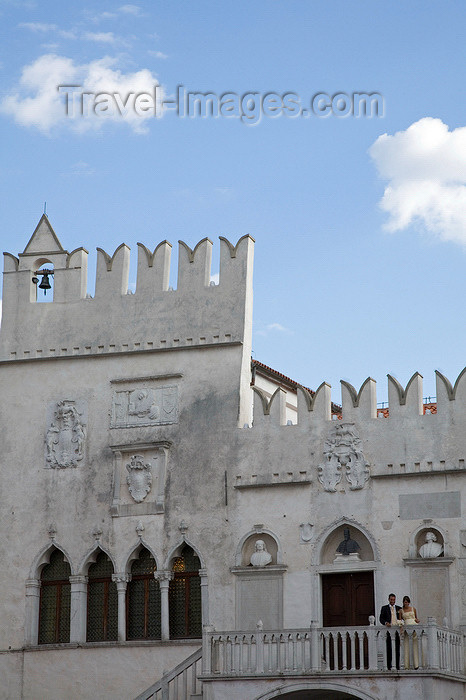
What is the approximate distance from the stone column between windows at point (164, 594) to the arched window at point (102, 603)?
1093mm

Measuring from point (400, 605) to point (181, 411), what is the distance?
19.8 ft

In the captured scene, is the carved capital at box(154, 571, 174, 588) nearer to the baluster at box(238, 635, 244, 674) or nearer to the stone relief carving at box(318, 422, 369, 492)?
the baluster at box(238, 635, 244, 674)

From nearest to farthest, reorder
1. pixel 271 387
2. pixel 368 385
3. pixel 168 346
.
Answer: pixel 368 385, pixel 168 346, pixel 271 387

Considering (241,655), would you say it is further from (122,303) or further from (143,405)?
(122,303)

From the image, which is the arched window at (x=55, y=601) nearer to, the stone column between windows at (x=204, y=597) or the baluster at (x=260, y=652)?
the stone column between windows at (x=204, y=597)

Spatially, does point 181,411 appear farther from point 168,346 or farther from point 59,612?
point 59,612

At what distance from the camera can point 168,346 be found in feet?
83.3

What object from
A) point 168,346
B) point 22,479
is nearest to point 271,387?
point 168,346

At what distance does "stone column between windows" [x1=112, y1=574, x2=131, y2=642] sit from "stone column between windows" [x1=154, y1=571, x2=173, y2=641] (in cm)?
68

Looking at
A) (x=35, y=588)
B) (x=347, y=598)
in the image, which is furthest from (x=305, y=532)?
(x=35, y=588)

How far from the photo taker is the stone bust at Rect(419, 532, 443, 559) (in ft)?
73.0

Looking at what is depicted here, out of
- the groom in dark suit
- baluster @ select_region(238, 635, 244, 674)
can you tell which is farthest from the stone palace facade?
the groom in dark suit

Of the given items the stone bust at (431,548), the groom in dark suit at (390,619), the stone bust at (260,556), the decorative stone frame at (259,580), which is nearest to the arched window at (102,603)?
the decorative stone frame at (259,580)

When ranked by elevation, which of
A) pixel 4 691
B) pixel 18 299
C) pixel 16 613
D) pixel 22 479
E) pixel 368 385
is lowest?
pixel 4 691
